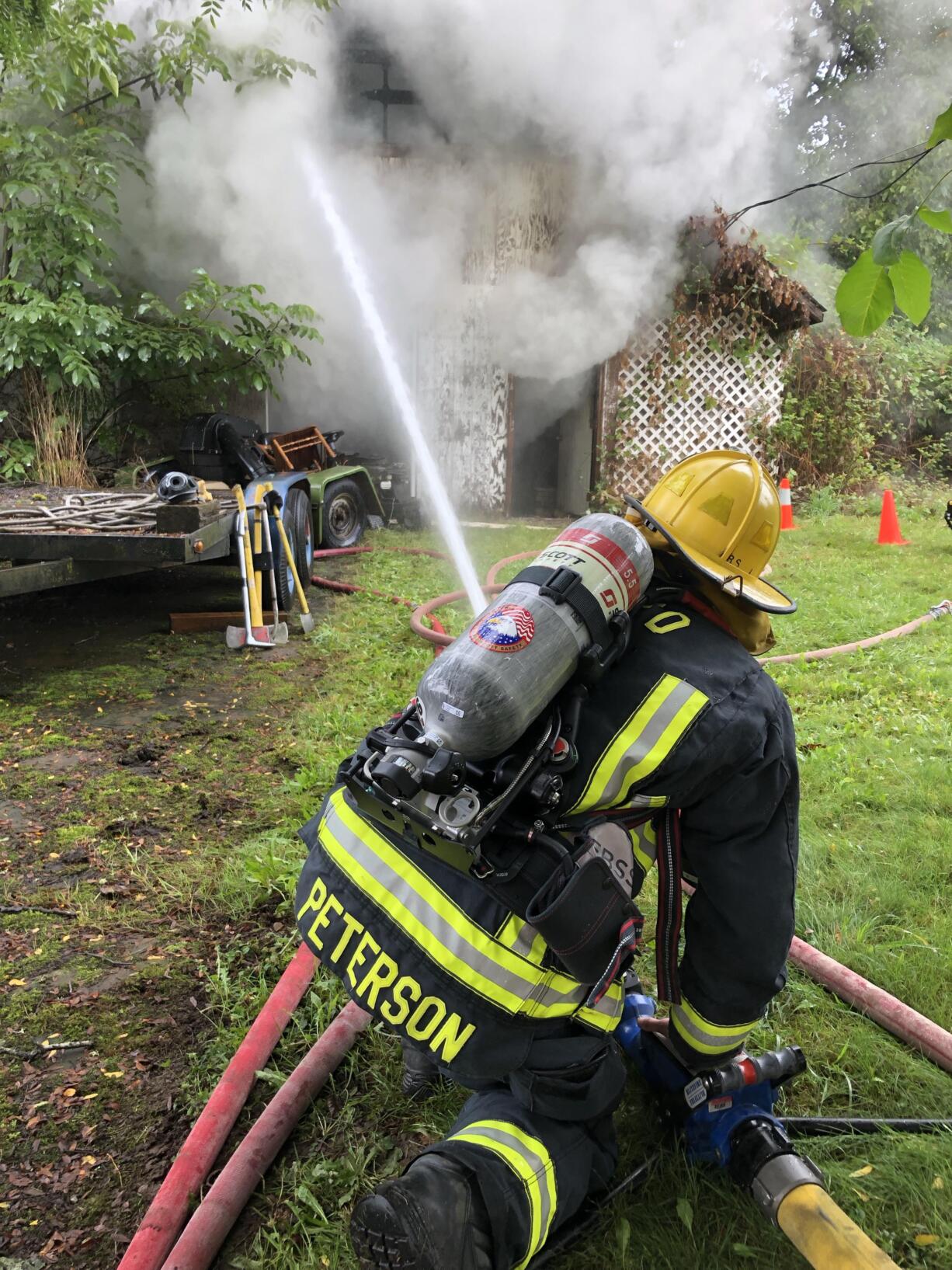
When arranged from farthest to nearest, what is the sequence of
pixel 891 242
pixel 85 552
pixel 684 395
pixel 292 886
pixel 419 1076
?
pixel 684 395 < pixel 85 552 < pixel 292 886 < pixel 419 1076 < pixel 891 242

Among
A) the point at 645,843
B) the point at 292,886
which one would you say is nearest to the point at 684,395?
the point at 292,886

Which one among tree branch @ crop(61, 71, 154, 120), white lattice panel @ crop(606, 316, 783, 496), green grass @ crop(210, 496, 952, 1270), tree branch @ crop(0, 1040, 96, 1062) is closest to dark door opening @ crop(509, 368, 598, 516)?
white lattice panel @ crop(606, 316, 783, 496)

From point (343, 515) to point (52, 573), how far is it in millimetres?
3809

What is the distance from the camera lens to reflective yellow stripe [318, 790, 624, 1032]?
137 cm

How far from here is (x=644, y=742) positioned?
1399 millimetres

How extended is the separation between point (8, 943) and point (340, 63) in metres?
9.27

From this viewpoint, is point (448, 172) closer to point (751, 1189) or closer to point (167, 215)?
point (167, 215)

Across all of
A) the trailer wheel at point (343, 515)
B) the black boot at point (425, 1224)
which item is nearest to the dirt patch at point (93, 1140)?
the black boot at point (425, 1224)

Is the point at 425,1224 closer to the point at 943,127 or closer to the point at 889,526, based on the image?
the point at 943,127

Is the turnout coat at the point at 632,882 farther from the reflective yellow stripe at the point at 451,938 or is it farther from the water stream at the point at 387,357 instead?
the water stream at the point at 387,357

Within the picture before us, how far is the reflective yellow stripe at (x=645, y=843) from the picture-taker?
5.15ft

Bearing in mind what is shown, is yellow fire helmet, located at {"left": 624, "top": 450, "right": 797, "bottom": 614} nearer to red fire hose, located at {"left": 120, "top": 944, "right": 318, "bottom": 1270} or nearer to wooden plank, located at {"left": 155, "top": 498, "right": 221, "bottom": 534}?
red fire hose, located at {"left": 120, "top": 944, "right": 318, "bottom": 1270}

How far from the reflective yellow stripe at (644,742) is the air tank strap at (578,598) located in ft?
0.43

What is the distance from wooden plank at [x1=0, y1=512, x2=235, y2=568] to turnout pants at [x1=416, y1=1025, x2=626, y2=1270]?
327 cm
